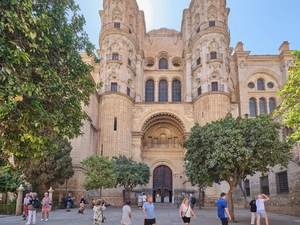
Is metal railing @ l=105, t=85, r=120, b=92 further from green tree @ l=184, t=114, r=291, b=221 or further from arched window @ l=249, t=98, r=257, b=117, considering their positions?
green tree @ l=184, t=114, r=291, b=221

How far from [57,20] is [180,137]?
1158 inches

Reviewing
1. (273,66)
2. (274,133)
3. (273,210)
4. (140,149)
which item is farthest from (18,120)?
(273,66)

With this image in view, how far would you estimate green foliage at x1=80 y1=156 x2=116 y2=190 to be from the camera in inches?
841

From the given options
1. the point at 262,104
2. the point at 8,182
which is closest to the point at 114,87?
the point at 8,182

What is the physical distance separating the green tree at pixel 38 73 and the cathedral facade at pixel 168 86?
63.3ft

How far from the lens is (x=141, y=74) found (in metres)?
37.2

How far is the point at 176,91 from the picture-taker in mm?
37625

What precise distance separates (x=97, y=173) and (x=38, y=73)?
1539cm

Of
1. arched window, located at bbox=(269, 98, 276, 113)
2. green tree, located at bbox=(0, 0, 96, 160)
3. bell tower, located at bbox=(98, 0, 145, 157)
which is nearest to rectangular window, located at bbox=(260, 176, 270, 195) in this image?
bell tower, located at bbox=(98, 0, 145, 157)

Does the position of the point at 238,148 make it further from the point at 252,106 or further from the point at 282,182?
the point at 252,106

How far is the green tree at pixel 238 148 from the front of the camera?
13820 mm

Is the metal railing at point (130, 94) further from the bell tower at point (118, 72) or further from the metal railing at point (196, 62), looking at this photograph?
the metal railing at point (196, 62)

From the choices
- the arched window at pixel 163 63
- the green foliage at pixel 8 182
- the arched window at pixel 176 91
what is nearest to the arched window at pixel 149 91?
the arched window at pixel 176 91

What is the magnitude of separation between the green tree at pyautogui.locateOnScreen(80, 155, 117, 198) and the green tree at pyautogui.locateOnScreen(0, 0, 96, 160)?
12.7m
